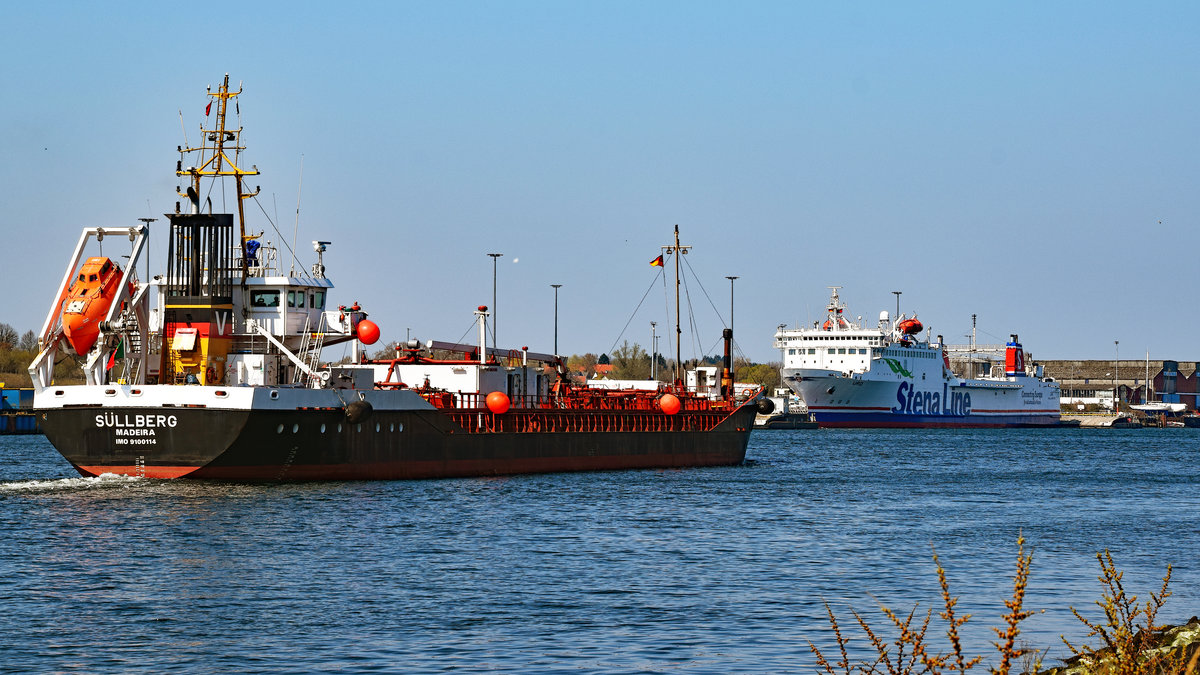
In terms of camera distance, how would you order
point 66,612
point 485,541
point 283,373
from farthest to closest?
point 283,373
point 485,541
point 66,612

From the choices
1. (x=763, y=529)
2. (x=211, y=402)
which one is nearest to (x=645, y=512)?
(x=763, y=529)

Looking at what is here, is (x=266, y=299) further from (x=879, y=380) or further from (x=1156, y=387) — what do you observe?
(x=1156, y=387)

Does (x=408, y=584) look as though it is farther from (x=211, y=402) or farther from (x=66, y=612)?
(x=211, y=402)

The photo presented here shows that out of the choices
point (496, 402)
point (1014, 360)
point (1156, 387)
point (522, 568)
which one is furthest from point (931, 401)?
point (522, 568)

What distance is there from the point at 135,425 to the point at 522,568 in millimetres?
14054

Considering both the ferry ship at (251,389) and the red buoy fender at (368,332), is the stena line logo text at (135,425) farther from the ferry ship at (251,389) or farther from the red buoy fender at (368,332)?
the red buoy fender at (368,332)

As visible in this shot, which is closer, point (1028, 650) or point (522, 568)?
point (1028, 650)

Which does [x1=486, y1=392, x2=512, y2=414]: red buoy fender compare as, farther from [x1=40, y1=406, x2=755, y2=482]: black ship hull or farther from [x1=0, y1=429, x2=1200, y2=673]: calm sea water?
[x1=0, y1=429, x2=1200, y2=673]: calm sea water

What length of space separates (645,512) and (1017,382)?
11561 cm

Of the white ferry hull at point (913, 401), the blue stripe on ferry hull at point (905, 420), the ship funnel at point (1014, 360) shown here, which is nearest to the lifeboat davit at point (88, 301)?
the white ferry hull at point (913, 401)

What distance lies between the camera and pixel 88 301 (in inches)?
1382

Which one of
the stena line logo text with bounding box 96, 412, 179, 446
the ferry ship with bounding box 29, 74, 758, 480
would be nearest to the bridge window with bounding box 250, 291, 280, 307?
the ferry ship with bounding box 29, 74, 758, 480

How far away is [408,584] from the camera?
23.1 m

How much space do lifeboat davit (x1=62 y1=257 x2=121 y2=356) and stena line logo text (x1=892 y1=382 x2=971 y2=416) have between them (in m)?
95.2
